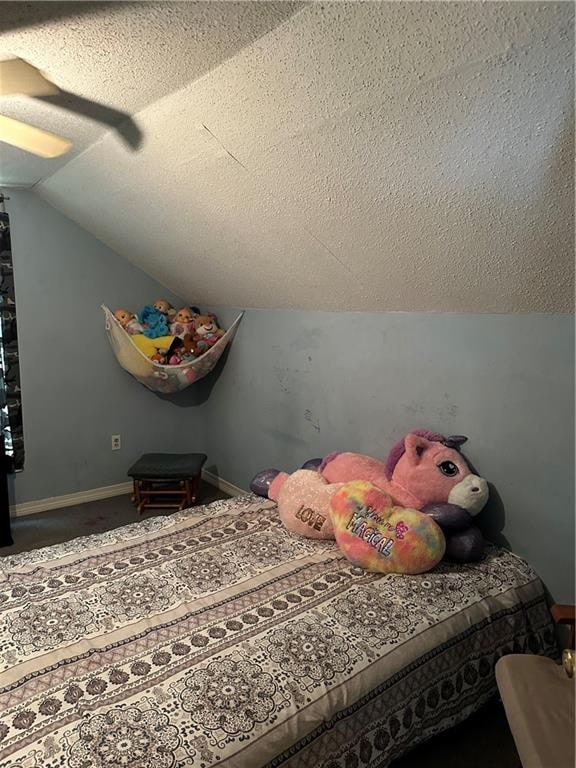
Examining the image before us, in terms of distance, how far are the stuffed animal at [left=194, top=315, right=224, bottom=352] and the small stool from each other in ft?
2.46

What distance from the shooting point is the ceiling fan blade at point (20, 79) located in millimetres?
1419

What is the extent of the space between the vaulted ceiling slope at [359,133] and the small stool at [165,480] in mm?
1556

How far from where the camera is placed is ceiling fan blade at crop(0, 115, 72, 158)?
1568mm

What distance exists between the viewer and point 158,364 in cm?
342

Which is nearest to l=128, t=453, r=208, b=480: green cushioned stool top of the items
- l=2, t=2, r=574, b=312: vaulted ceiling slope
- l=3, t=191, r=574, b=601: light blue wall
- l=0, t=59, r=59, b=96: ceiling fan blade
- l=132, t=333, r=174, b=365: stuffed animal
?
l=3, t=191, r=574, b=601: light blue wall

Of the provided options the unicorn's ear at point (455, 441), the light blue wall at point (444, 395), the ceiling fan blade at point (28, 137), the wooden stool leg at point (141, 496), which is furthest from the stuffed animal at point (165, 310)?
the unicorn's ear at point (455, 441)

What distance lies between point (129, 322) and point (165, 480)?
3.48ft

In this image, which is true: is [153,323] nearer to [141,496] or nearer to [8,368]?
[8,368]

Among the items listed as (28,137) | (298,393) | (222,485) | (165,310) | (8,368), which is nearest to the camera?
(28,137)

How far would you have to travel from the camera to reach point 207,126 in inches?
71.1

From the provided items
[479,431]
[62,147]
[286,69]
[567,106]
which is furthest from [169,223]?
[567,106]

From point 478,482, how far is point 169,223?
192 centimetres

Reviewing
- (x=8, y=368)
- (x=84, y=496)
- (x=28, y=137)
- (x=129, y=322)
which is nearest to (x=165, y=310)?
(x=129, y=322)

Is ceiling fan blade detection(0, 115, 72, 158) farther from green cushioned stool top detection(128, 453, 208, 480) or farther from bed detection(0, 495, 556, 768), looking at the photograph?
green cushioned stool top detection(128, 453, 208, 480)
